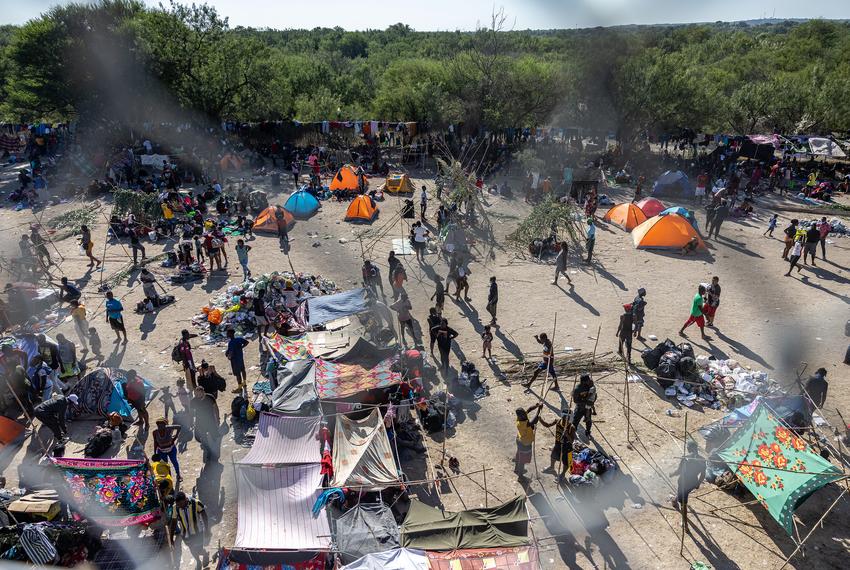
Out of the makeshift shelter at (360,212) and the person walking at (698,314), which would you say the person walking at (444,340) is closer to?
the person walking at (698,314)

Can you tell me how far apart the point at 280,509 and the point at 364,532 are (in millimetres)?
1160

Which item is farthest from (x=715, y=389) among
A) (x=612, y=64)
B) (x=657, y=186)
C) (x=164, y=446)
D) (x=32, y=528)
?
(x=612, y=64)

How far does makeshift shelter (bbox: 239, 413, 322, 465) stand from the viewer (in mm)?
7242

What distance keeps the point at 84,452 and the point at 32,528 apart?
8.26 feet

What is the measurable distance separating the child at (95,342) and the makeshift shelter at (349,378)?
5.39 metres

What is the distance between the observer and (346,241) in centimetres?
1812

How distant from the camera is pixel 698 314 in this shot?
37.3 ft

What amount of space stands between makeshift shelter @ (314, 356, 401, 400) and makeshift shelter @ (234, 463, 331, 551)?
5.89 feet

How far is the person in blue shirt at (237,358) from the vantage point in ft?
31.6

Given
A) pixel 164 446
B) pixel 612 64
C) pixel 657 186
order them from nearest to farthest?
1. pixel 164 446
2. pixel 657 186
3. pixel 612 64

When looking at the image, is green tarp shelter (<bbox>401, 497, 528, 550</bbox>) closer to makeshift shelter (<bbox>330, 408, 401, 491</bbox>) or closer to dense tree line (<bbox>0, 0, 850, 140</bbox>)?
makeshift shelter (<bbox>330, 408, 401, 491</bbox>)

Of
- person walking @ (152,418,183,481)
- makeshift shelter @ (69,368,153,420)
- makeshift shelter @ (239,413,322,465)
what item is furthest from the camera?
makeshift shelter @ (69,368,153,420)

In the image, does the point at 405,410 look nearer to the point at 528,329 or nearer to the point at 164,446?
the point at 164,446

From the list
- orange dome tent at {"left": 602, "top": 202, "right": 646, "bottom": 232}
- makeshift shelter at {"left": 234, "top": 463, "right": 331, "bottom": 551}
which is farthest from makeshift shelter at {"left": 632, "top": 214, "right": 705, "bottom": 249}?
makeshift shelter at {"left": 234, "top": 463, "right": 331, "bottom": 551}
